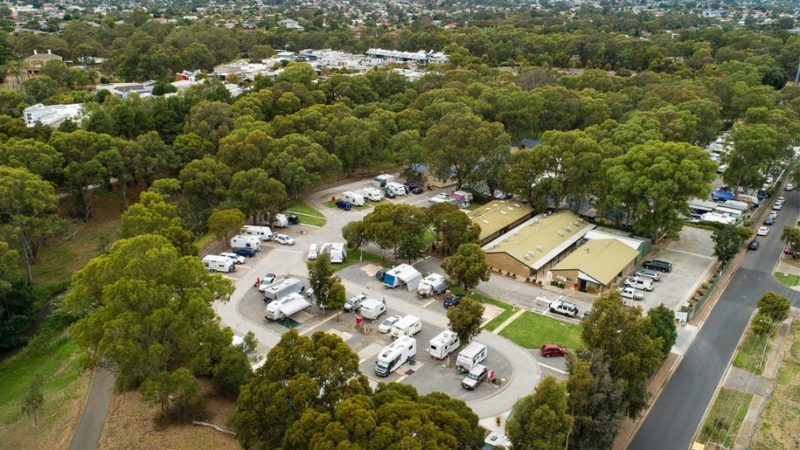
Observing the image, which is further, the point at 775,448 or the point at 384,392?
the point at 775,448

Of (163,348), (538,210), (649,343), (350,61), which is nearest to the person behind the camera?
(163,348)

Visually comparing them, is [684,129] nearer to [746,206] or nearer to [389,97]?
[746,206]

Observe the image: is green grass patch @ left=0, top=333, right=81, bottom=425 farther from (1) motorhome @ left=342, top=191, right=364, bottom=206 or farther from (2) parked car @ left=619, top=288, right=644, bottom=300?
(2) parked car @ left=619, top=288, right=644, bottom=300

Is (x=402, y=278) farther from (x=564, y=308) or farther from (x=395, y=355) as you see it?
(x=564, y=308)

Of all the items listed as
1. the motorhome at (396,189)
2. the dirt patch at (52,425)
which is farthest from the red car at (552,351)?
the motorhome at (396,189)

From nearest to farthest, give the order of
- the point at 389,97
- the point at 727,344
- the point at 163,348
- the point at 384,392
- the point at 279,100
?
the point at 384,392 → the point at 163,348 → the point at 727,344 → the point at 279,100 → the point at 389,97

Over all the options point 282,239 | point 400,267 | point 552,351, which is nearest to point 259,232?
point 282,239

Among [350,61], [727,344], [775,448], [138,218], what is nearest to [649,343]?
[775,448]

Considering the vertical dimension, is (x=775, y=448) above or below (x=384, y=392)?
below
